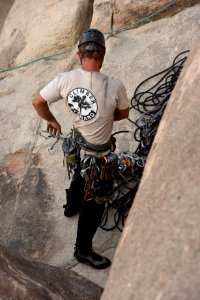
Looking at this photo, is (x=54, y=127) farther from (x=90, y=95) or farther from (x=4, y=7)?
(x=4, y=7)

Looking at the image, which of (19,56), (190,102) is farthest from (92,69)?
(19,56)

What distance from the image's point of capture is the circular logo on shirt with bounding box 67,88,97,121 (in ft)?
9.04

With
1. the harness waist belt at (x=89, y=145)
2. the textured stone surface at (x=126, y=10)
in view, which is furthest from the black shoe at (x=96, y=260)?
the textured stone surface at (x=126, y=10)

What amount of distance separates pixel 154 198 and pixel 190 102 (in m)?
0.43

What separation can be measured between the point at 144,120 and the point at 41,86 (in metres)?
1.51

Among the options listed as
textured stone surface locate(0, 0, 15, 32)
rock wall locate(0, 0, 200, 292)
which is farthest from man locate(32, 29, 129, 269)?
textured stone surface locate(0, 0, 15, 32)

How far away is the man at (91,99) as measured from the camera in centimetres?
273

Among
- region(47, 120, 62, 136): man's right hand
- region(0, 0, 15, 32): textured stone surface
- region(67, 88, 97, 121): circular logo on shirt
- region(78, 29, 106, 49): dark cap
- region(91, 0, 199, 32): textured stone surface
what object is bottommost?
region(47, 120, 62, 136): man's right hand

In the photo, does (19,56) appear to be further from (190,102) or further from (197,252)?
(197,252)

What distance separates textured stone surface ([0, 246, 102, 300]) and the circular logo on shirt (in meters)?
0.91

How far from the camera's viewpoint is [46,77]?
17.4ft

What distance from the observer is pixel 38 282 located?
215cm

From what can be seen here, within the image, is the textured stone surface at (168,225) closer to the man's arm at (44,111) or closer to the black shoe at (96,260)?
the man's arm at (44,111)

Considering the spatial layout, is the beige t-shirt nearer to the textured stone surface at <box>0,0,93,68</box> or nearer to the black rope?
the black rope
